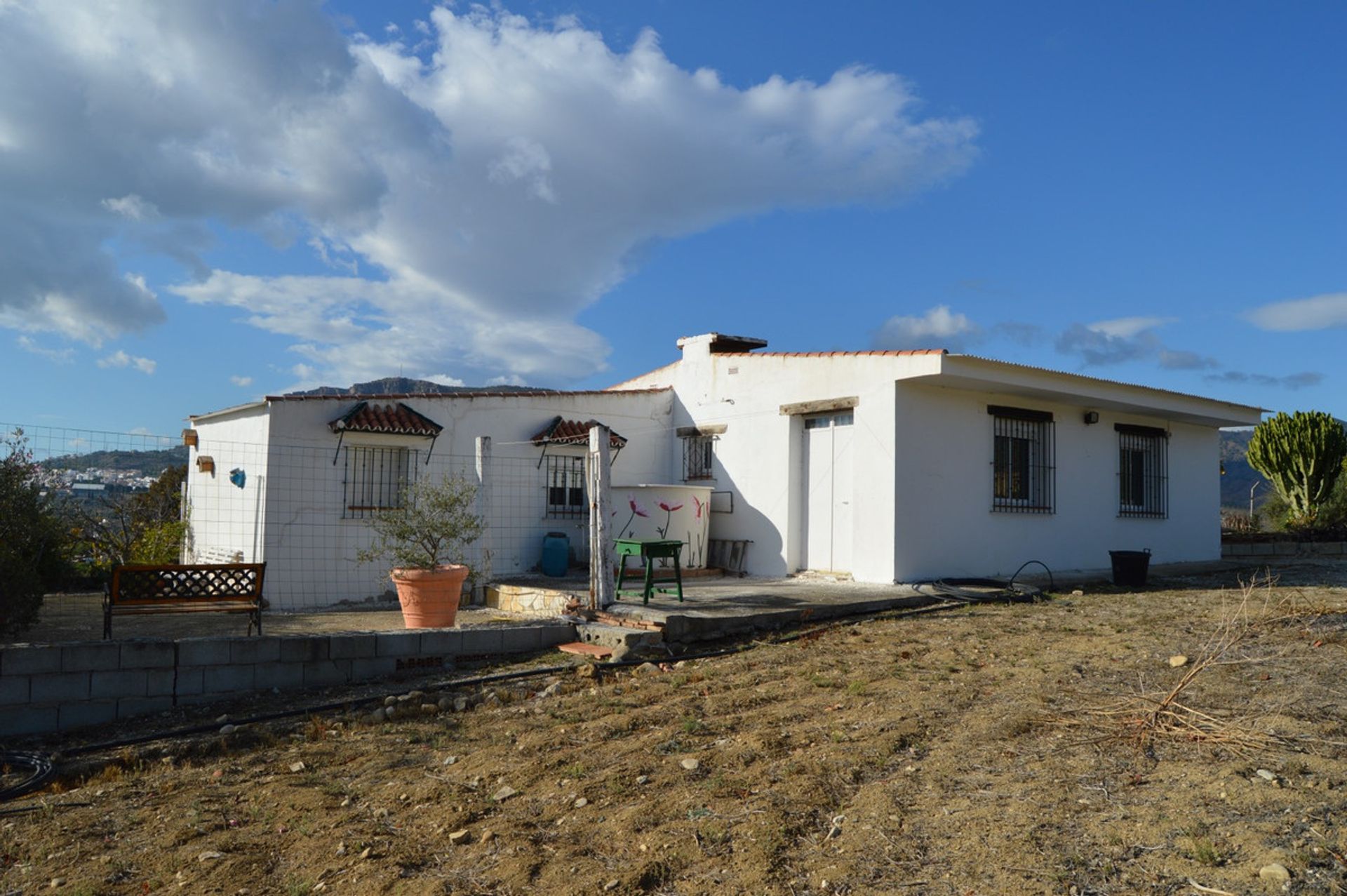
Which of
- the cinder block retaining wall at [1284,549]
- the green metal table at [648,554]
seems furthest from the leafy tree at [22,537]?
the cinder block retaining wall at [1284,549]

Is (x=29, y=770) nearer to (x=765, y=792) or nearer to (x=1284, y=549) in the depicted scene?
(x=765, y=792)

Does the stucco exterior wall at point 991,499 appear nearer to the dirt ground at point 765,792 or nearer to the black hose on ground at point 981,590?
the black hose on ground at point 981,590

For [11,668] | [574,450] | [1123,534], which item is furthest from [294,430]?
[1123,534]

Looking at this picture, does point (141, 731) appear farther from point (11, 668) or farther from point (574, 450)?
point (574, 450)

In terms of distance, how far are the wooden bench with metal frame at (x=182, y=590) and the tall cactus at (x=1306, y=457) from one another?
19.8 metres

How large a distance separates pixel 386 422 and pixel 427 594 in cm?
436

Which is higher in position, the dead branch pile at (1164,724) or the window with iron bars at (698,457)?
the window with iron bars at (698,457)

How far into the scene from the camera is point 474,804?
170 inches

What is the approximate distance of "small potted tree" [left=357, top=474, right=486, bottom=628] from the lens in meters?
8.43

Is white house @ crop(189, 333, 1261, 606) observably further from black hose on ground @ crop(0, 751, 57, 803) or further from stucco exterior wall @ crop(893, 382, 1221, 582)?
black hose on ground @ crop(0, 751, 57, 803)

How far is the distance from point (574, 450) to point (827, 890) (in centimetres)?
1090

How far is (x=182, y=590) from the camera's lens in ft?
24.5

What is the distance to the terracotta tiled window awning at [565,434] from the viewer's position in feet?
43.7

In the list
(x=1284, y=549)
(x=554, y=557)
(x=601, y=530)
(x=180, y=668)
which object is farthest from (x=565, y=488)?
(x=1284, y=549)
